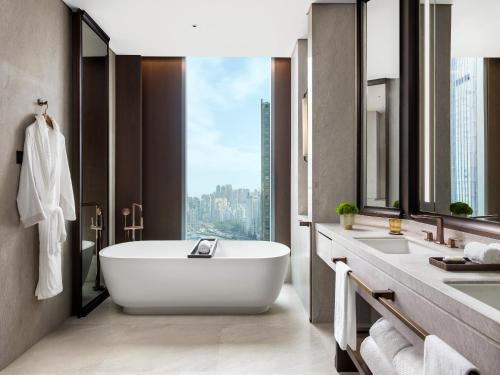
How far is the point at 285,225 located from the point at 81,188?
2333 mm

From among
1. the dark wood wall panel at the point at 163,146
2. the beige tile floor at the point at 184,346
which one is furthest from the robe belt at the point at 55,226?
the dark wood wall panel at the point at 163,146

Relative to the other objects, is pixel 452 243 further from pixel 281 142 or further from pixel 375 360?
pixel 281 142

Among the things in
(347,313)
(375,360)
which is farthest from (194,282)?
(375,360)

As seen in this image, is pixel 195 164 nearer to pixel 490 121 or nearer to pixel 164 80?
pixel 164 80

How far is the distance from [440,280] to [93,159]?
3.31m

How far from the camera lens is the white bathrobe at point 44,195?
2.52 meters

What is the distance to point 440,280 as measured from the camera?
4.01 ft

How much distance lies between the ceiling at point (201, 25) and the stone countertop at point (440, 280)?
7.37ft

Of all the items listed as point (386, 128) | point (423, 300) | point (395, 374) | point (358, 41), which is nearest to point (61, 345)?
point (395, 374)

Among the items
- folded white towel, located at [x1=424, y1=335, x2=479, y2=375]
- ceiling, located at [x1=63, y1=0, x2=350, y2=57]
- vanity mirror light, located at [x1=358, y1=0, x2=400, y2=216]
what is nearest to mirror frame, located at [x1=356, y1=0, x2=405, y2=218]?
vanity mirror light, located at [x1=358, y1=0, x2=400, y2=216]

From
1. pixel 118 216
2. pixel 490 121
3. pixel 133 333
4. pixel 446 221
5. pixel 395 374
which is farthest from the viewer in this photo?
pixel 118 216

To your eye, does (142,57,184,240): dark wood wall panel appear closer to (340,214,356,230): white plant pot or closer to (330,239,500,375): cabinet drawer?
(340,214,356,230): white plant pot

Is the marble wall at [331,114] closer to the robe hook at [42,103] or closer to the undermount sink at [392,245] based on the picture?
the undermount sink at [392,245]

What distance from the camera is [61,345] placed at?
107 inches
